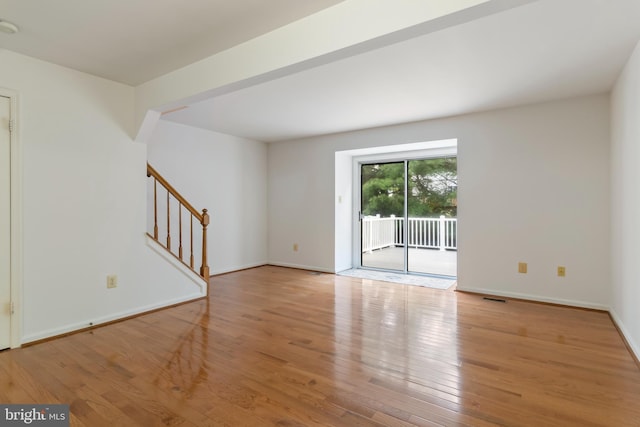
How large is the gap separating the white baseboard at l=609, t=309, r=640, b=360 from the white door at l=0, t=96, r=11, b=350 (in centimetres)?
464

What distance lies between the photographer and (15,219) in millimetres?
2645

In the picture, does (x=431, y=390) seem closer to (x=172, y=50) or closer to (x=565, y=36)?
(x=565, y=36)

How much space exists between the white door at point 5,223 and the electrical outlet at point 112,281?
72 centimetres

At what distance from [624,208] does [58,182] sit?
4761 mm

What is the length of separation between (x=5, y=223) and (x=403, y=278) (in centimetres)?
453

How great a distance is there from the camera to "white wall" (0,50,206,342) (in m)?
2.73

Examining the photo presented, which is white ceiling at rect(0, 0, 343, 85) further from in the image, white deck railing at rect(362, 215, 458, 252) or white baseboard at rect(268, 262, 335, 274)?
white deck railing at rect(362, 215, 458, 252)

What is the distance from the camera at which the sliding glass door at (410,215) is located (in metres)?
5.12

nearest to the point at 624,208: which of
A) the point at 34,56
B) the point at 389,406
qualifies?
the point at 389,406

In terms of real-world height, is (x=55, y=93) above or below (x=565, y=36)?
below

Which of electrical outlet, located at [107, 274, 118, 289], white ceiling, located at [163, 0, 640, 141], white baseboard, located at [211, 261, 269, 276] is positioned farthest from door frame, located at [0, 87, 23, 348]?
white baseboard, located at [211, 261, 269, 276]

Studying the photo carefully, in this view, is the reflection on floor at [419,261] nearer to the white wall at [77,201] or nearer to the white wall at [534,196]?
the white wall at [534,196]

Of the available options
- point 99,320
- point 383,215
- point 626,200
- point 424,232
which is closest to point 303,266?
point 383,215

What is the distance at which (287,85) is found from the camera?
3238 millimetres
